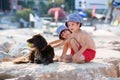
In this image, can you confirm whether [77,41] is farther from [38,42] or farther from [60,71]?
[60,71]

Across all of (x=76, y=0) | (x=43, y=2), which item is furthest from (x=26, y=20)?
(x=43, y=2)

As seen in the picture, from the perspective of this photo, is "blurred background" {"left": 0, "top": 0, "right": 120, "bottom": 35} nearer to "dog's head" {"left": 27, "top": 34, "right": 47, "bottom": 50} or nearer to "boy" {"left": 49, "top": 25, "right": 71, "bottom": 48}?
"boy" {"left": 49, "top": 25, "right": 71, "bottom": 48}

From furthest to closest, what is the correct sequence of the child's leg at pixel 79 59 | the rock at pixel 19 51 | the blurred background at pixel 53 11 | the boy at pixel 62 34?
1. the blurred background at pixel 53 11
2. the rock at pixel 19 51
3. the boy at pixel 62 34
4. the child's leg at pixel 79 59

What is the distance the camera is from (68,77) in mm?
6355

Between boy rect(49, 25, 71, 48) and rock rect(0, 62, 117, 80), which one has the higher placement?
boy rect(49, 25, 71, 48)

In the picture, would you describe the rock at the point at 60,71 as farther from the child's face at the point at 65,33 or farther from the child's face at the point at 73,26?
the child's face at the point at 65,33

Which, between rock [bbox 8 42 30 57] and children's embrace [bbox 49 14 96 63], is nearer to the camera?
children's embrace [bbox 49 14 96 63]

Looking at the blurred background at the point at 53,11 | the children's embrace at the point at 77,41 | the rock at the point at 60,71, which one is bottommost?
the blurred background at the point at 53,11

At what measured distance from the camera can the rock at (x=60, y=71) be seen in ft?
20.8

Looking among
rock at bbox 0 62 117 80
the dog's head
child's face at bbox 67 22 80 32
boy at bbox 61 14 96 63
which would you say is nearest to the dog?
the dog's head

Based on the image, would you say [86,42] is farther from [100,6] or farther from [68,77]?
[100,6]

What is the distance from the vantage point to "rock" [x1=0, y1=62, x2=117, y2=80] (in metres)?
6.33

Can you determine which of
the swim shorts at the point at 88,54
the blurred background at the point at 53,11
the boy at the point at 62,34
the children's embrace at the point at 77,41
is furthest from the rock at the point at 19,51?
the blurred background at the point at 53,11

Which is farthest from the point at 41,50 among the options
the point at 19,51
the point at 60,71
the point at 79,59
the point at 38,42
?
the point at 19,51
